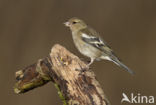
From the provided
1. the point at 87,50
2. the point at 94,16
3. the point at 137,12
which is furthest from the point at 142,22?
the point at 87,50

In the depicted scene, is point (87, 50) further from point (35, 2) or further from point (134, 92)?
point (35, 2)

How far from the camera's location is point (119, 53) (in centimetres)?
717

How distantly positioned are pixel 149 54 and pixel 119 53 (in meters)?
0.42

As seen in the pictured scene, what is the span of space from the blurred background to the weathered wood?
7.94ft

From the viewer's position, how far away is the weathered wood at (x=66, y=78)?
426 centimetres

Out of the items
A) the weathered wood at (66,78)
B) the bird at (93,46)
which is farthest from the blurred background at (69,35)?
the weathered wood at (66,78)

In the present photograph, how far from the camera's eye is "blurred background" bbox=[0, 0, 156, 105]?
7.14 metres

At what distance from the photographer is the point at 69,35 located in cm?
726

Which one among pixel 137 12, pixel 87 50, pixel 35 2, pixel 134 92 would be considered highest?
pixel 35 2

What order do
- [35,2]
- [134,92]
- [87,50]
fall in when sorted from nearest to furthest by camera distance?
[87,50]
[134,92]
[35,2]

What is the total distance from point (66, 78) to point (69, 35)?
9.43ft

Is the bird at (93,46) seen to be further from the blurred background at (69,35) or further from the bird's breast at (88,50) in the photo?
the blurred background at (69,35)

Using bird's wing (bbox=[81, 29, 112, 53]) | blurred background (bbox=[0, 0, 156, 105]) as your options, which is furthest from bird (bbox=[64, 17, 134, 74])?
blurred background (bbox=[0, 0, 156, 105])

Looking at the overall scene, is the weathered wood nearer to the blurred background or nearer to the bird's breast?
A: the bird's breast
